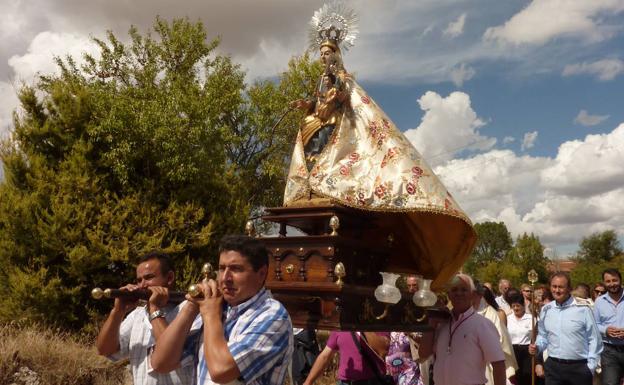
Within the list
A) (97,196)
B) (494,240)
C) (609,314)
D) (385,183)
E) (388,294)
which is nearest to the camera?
(388,294)

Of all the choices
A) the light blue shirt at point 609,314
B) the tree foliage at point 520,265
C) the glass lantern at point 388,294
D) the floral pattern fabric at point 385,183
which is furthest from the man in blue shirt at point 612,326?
the tree foliage at point 520,265

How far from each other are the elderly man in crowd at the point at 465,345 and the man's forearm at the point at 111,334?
85.9 inches

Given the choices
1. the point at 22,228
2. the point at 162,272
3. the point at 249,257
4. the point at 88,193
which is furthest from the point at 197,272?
the point at 249,257

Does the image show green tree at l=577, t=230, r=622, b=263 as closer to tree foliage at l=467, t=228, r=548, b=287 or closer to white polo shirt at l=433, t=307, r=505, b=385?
tree foliage at l=467, t=228, r=548, b=287

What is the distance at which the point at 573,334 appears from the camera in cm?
649

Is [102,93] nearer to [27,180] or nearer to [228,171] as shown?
[27,180]

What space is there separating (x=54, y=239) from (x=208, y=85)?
6.50 metres

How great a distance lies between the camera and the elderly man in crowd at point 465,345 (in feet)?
13.5

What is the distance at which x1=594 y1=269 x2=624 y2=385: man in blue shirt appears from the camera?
741 centimetres

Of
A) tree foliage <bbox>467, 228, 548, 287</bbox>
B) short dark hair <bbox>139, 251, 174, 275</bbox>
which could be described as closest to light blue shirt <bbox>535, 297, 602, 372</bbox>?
short dark hair <bbox>139, 251, 174, 275</bbox>

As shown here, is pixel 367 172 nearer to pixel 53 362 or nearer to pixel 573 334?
pixel 573 334

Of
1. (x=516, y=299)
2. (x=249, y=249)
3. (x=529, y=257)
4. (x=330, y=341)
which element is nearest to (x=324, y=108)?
(x=249, y=249)

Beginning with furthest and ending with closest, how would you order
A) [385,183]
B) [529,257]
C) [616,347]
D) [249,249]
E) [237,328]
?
1. [529,257]
2. [616,347]
3. [385,183]
4. [249,249]
5. [237,328]

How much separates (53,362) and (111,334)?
5.06 meters
